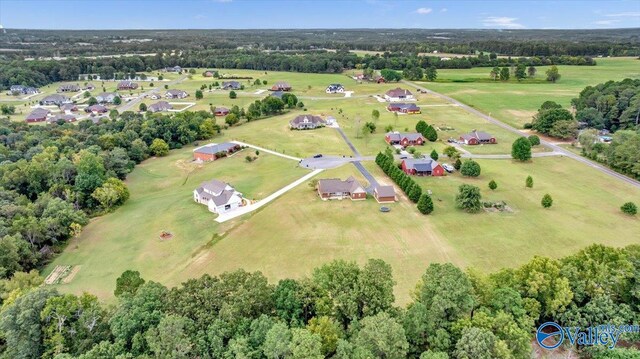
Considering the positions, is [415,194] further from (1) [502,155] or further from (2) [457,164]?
(1) [502,155]

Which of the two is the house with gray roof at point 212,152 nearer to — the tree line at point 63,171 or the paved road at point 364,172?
the tree line at point 63,171

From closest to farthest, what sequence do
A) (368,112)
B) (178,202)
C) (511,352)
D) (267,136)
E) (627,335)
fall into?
1. (511,352)
2. (627,335)
3. (178,202)
4. (267,136)
5. (368,112)

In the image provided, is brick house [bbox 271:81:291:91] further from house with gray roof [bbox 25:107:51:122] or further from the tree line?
house with gray roof [bbox 25:107:51:122]

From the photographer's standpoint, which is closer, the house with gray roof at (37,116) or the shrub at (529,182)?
the shrub at (529,182)

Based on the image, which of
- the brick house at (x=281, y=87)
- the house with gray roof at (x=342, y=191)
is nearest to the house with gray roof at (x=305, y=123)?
the house with gray roof at (x=342, y=191)

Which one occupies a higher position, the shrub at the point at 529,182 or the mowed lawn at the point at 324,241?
the shrub at the point at 529,182

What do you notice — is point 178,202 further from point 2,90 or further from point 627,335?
point 2,90

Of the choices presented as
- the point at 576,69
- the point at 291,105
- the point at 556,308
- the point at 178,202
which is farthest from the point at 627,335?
the point at 576,69
